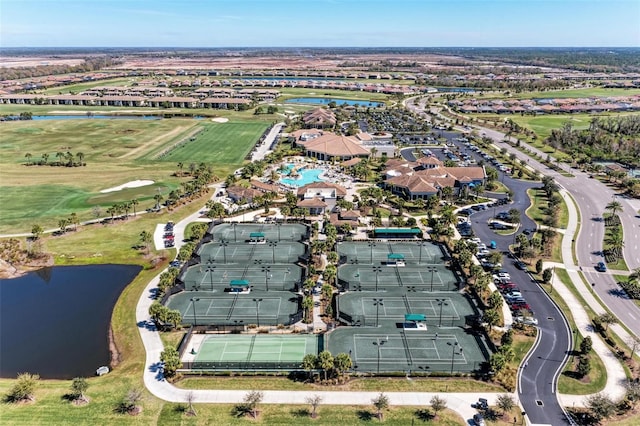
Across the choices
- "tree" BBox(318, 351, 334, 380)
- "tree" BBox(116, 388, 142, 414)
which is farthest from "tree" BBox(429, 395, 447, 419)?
"tree" BBox(116, 388, 142, 414)

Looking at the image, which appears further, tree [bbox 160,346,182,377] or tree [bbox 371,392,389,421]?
tree [bbox 160,346,182,377]

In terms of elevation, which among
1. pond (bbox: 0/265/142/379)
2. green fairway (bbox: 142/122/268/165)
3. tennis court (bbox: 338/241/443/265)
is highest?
green fairway (bbox: 142/122/268/165)

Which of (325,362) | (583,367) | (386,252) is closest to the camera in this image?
(325,362)

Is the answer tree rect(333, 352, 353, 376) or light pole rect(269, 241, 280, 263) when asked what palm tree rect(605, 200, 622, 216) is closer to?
light pole rect(269, 241, 280, 263)

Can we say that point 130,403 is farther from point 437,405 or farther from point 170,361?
point 437,405

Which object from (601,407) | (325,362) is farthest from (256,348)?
(601,407)

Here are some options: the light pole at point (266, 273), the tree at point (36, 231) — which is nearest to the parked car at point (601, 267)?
the light pole at point (266, 273)

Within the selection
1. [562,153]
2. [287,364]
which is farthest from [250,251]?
[562,153]
